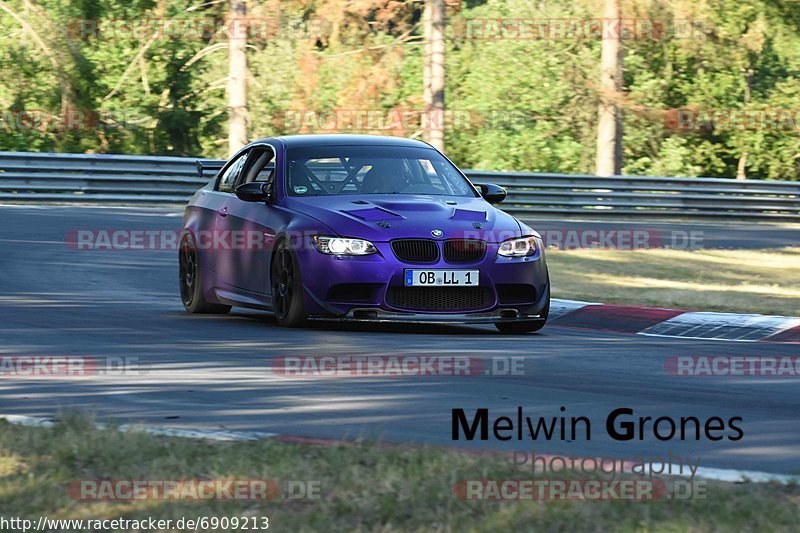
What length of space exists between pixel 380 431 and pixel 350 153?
5.61 m

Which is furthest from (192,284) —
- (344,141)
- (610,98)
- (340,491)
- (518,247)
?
(610,98)

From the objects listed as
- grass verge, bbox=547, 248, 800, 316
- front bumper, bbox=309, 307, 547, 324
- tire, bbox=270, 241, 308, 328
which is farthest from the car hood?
grass verge, bbox=547, 248, 800, 316

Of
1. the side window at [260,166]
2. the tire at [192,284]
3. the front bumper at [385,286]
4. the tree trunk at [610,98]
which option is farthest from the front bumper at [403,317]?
the tree trunk at [610,98]

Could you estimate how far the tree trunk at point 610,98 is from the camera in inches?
1211

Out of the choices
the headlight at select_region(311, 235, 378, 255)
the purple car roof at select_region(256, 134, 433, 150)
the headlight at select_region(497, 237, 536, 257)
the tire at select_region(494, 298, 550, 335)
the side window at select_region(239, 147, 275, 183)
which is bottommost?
the tire at select_region(494, 298, 550, 335)

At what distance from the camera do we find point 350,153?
11.7 meters

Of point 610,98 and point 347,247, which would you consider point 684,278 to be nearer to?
point 347,247

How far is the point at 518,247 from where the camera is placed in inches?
420

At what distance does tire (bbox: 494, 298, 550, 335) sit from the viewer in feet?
36.0

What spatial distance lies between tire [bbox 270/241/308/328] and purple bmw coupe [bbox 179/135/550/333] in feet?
0.04

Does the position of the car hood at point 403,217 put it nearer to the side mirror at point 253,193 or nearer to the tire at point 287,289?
the side mirror at point 253,193

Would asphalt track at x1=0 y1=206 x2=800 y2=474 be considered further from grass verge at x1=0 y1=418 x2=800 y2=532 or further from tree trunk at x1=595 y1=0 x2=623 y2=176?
tree trunk at x1=595 y1=0 x2=623 y2=176

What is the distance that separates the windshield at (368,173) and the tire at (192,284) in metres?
1.41

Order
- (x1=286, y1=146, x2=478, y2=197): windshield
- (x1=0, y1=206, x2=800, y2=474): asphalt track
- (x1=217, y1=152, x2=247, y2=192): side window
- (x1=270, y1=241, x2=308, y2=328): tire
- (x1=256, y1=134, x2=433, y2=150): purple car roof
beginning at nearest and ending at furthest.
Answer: (x1=0, y1=206, x2=800, y2=474): asphalt track < (x1=270, y1=241, x2=308, y2=328): tire < (x1=286, y1=146, x2=478, y2=197): windshield < (x1=256, y1=134, x2=433, y2=150): purple car roof < (x1=217, y1=152, x2=247, y2=192): side window
